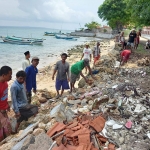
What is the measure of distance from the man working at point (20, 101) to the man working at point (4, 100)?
19 centimetres

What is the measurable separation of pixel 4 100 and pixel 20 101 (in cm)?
37

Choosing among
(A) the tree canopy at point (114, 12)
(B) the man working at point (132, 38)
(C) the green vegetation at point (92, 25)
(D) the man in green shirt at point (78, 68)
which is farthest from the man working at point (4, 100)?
(C) the green vegetation at point (92, 25)

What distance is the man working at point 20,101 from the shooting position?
14.2ft

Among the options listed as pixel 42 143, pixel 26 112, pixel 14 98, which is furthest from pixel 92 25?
pixel 42 143

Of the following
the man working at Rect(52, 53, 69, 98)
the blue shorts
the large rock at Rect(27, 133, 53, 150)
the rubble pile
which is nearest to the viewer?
the large rock at Rect(27, 133, 53, 150)

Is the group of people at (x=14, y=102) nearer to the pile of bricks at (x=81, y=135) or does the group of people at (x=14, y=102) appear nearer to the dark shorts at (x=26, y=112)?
the dark shorts at (x=26, y=112)

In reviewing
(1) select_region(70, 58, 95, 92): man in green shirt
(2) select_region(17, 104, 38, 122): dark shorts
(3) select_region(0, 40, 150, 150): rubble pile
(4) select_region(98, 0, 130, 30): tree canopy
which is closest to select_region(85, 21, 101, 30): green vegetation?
(4) select_region(98, 0, 130, 30): tree canopy

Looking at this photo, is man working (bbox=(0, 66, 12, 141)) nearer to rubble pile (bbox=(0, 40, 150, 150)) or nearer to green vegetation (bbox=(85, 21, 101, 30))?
rubble pile (bbox=(0, 40, 150, 150))

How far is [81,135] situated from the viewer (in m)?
3.73

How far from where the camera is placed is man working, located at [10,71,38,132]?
434 centimetres

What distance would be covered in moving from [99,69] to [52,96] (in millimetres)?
2698

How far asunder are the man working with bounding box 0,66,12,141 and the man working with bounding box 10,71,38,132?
0.19 m

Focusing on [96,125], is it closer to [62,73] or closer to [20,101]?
[20,101]

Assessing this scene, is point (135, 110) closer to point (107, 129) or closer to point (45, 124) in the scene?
point (107, 129)
